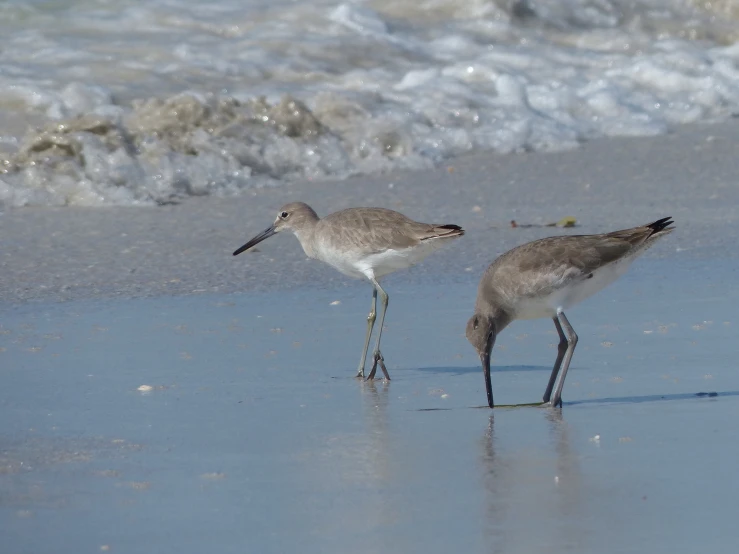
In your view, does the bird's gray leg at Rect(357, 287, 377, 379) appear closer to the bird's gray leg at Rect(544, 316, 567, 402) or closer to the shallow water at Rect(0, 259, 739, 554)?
the shallow water at Rect(0, 259, 739, 554)

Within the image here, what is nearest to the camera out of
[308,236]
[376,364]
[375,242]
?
[376,364]

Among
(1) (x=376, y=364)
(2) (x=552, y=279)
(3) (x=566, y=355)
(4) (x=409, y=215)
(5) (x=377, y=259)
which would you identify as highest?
(2) (x=552, y=279)

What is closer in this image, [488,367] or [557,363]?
[488,367]

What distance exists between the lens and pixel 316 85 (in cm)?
1141

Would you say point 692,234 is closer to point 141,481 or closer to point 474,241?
point 474,241

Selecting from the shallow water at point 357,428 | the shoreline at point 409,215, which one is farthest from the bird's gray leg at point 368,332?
the shoreline at point 409,215

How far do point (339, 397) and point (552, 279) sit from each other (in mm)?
867

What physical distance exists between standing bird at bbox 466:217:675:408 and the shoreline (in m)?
1.52

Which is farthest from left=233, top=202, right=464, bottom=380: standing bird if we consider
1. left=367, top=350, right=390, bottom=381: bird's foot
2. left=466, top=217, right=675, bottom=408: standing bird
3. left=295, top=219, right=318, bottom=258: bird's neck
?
left=466, top=217, right=675, bottom=408: standing bird

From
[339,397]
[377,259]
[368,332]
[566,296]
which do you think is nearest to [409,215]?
[377,259]

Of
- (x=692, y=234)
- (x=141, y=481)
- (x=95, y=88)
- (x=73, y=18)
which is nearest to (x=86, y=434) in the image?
(x=141, y=481)

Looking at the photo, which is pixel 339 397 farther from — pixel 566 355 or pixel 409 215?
pixel 409 215

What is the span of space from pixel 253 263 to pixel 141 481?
10.8 feet

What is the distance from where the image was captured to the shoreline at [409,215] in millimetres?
6539
